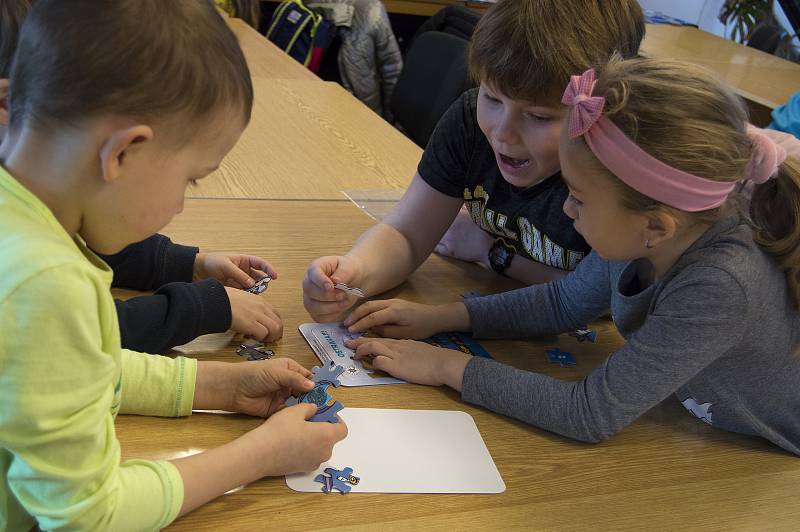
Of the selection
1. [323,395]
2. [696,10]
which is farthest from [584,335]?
[696,10]

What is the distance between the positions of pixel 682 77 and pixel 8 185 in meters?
0.90

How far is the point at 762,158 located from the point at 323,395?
731mm

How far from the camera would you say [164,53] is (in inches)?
A: 30.5

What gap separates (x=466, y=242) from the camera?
1.81 metres

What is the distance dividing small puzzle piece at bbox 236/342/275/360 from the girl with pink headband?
0.49 feet

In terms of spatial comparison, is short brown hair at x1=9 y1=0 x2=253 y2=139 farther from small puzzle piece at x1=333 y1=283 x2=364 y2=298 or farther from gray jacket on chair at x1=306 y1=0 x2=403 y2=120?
gray jacket on chair at x1=306 y1=0 x2=403 y2=120

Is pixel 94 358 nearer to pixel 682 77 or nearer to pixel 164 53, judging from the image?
pixel 164 53

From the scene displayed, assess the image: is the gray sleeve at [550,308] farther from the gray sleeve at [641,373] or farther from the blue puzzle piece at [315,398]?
the blue puzzle piece at [315,398]

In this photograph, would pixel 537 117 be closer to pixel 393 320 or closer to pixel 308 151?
pixel 393 320

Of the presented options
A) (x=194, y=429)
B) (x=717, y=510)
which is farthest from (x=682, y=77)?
(x=194, y=429)

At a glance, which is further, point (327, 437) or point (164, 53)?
point (327, 437)

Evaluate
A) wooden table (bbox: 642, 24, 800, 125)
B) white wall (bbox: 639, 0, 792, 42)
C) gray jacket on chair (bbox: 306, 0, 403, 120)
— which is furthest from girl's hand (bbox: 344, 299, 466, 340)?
white wall (bbox: 639, 0, 792, 42)

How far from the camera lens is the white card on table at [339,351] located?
128 cm

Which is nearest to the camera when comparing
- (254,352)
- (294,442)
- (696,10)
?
(294,442)
